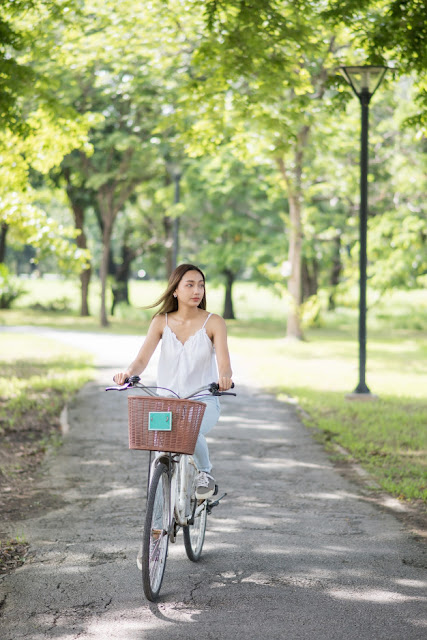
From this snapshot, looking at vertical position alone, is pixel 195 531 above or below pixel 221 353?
below

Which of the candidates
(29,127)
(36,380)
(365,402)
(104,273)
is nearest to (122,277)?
(104,273)

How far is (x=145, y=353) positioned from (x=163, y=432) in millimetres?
802

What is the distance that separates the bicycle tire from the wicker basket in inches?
30.7

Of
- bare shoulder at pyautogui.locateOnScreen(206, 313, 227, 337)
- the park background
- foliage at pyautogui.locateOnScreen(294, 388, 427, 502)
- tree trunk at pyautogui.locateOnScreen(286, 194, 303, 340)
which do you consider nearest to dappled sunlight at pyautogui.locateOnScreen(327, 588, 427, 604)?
bare shoulder at pyautogui.locateOnScreen(206, 313, 227, 337)

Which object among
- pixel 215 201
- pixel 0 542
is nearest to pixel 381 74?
pixel 0 542

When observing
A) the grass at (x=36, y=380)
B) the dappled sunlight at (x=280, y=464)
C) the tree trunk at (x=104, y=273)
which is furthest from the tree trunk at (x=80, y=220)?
the dappled sunlight at (x=280, y=464)

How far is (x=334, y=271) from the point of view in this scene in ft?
139

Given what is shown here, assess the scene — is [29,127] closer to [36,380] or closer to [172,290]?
[36,380]

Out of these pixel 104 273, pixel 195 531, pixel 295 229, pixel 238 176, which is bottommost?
pixel 195 531

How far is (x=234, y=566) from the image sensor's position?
538cm

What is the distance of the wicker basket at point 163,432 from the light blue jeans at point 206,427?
19.8 inches

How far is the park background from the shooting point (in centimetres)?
1083

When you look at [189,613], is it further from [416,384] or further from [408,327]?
[408,327]

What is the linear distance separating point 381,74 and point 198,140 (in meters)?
4.51
